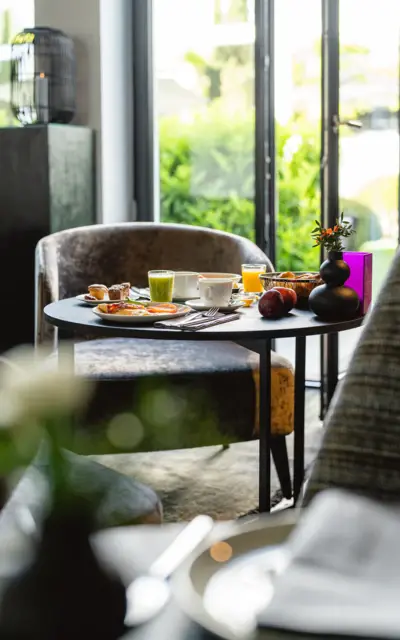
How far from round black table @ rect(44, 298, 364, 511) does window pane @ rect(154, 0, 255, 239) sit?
1847mm

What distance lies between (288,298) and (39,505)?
6.10ft

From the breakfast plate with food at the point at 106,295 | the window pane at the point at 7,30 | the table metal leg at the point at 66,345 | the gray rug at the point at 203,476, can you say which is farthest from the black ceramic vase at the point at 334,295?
the window pane at the point at 7,30

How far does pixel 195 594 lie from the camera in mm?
658

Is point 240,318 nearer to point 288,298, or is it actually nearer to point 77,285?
point 288,298

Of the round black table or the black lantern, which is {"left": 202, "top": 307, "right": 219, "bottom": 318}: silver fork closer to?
the round black table

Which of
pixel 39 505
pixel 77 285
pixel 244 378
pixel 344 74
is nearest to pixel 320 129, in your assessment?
pixel 344 74

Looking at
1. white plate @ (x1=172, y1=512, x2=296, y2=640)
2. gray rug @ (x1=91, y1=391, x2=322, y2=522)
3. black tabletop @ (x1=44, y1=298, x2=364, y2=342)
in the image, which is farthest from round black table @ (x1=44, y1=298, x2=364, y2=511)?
white plate @ (x1=172, y1=512, x2=296, y2=640)

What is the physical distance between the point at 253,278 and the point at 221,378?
304mm

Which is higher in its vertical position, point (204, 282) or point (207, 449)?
point (204, 282)

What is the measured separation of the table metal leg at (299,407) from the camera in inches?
101

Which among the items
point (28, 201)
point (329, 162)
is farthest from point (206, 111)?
point (28, 201)

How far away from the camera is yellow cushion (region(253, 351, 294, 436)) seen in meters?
2.60

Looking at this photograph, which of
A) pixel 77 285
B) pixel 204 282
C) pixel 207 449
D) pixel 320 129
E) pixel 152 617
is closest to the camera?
pixel 152 617

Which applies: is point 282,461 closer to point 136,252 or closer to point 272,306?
point 272,306
